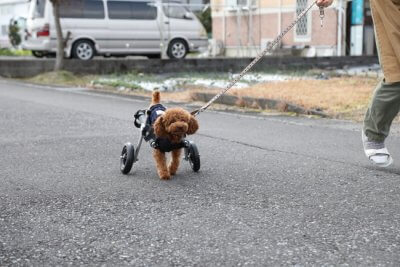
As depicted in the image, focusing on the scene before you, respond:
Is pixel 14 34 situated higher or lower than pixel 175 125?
higher

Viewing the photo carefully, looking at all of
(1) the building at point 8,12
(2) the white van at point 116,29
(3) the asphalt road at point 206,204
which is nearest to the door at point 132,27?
(2) the white van at point 116,29

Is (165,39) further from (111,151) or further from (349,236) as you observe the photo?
(349,236)

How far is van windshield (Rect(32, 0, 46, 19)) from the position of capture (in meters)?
17.7

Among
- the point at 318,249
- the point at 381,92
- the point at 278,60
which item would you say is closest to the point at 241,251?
the point at 318,249

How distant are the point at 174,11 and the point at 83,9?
2.78m

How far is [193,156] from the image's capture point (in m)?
4.58

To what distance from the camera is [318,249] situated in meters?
2.83

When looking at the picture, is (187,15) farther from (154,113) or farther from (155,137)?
(155,137)

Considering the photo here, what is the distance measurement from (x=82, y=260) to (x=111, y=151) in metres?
2.94

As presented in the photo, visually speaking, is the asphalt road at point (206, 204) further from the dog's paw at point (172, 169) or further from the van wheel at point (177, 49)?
the van wheel at point (177, 49)

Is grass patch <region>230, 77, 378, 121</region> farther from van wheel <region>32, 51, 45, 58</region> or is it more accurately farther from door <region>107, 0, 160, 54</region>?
van wheel <region>32, 51, 45, 58</region>

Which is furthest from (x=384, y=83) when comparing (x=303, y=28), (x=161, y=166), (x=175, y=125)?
(x=303, y=28)

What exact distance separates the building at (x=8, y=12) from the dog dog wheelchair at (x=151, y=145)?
31990 mm

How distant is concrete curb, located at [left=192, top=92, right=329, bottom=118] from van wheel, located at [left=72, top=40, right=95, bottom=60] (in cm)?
830
